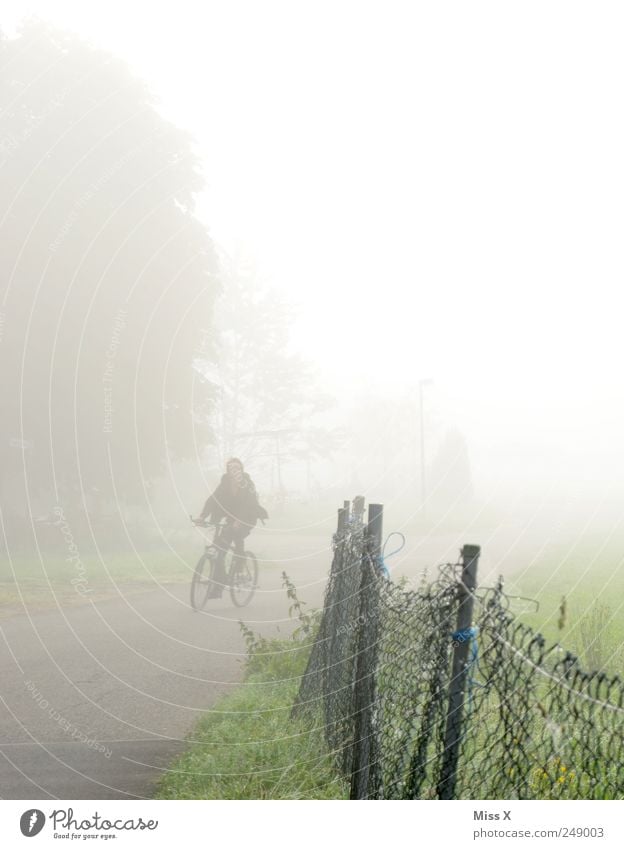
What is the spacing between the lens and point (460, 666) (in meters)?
3.12

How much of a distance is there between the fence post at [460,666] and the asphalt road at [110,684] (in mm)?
2414

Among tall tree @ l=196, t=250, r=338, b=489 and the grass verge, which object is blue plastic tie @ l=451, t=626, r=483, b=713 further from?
tall tree @ l=196, t=250, r=338, b=489

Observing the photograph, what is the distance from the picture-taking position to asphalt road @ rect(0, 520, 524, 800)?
5.12m

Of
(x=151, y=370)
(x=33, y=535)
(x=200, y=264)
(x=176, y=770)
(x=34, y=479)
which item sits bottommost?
(x=176, y=770)

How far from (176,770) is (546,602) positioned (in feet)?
30.9

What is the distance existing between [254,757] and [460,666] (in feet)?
8.09

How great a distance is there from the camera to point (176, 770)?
16.9 ft

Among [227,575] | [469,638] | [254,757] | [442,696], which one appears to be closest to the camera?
[469,638]

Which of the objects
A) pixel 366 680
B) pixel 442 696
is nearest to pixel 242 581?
pixel 366 680

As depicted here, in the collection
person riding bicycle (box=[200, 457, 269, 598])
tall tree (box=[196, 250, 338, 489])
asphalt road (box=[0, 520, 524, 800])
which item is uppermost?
tall tree (box=[196, 250, 338, 489])

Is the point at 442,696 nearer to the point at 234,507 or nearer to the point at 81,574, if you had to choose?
the point at 234,507

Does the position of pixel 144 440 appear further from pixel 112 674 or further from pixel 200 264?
pixel 112 674

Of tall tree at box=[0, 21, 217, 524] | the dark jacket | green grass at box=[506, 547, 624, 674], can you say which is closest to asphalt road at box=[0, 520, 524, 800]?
the dark jacket
